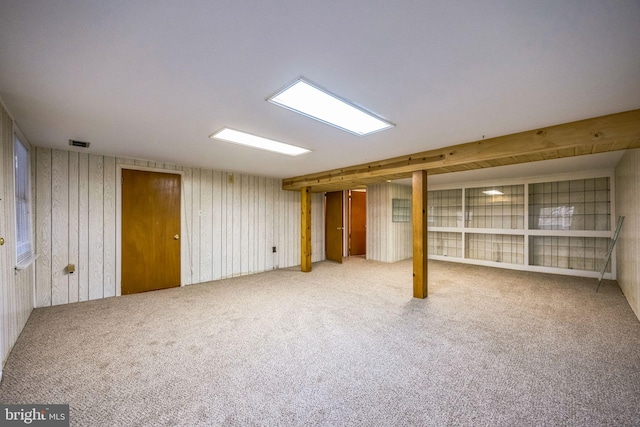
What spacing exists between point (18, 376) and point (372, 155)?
427 centimetres

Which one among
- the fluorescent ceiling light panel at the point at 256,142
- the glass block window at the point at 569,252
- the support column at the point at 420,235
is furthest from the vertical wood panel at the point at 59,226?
the glass block window at the point at 569,252

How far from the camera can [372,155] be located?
3.85 m

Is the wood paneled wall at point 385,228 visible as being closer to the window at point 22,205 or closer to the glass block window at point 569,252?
the glass block window at point 569,252

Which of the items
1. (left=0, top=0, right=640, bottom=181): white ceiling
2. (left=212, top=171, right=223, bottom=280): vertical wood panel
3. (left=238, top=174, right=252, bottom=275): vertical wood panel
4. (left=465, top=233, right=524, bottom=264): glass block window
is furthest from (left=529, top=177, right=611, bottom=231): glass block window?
(left=212, top=171, right=223, bottom=280): vertical wood panel

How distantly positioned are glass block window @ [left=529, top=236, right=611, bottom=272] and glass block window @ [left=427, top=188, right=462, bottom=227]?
1.76 metres

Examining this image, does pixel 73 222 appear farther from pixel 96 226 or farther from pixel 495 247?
pixel 495 247

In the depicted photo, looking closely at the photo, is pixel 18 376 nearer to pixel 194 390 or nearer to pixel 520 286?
pixel 194 390

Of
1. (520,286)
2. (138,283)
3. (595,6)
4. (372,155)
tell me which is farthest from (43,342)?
(520,286)

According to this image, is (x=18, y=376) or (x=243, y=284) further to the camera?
(x=243, y=284)

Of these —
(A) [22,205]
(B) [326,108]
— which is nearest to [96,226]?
(A) [22,205]

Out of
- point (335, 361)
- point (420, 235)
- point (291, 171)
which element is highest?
point (291, 171)

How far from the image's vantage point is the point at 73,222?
3715mm

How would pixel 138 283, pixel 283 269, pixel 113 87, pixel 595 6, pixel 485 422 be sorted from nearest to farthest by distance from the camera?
pixel 595 6 → pixel 485 422 → pixel 113 87 → pixel 138 283 → pixel 283 269

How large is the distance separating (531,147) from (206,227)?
16.9ft
